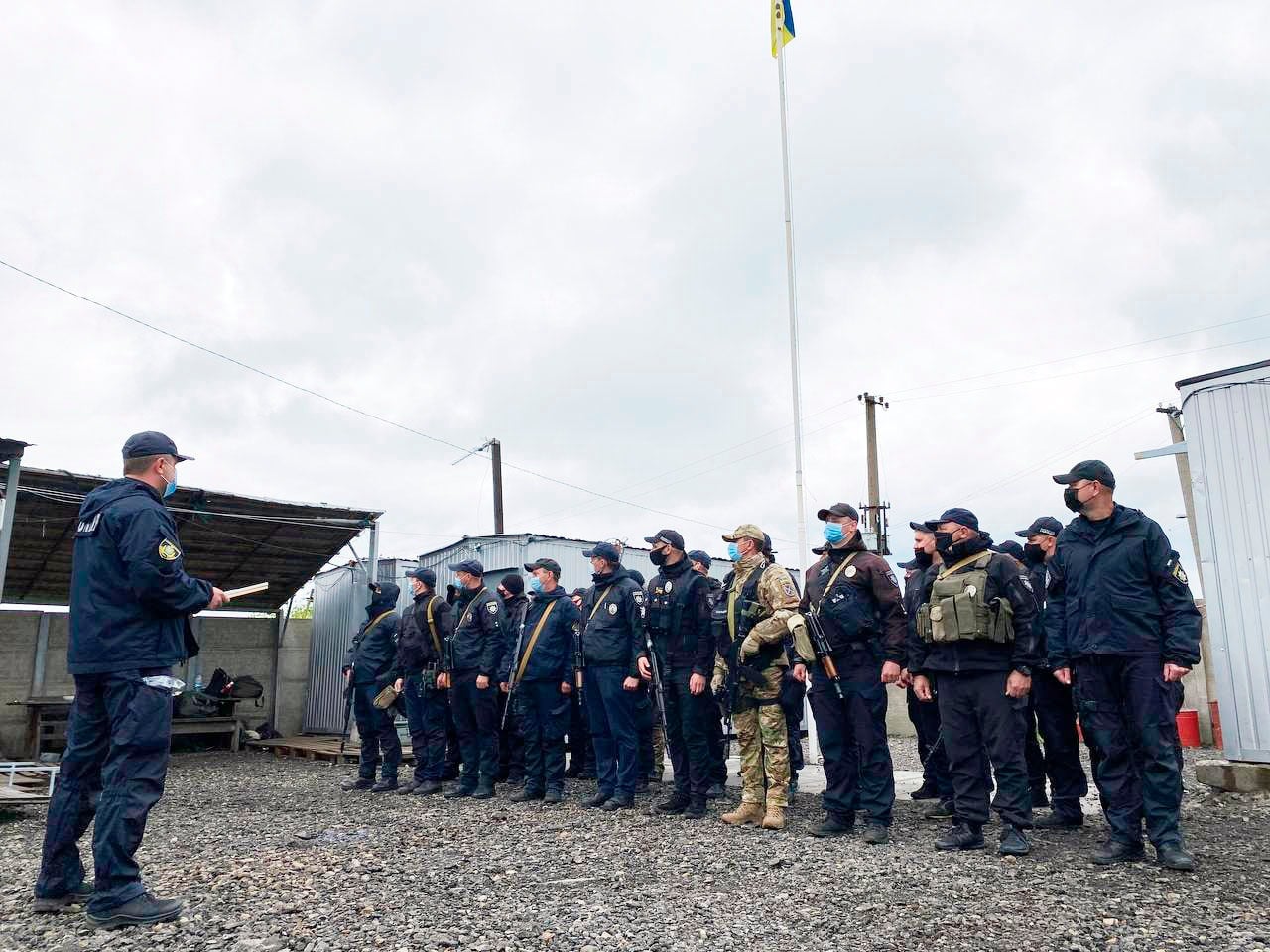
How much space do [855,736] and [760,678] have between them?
0.68 meters

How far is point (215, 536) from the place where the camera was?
12.7 meters

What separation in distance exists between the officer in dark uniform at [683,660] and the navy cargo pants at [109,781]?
10.9 feet

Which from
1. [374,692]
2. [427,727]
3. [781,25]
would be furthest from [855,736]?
[781,25]

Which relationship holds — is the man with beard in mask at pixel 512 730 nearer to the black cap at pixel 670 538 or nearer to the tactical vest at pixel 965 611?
the black cap at pixel 670 538

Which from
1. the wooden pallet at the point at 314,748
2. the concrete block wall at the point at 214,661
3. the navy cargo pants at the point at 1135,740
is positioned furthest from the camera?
the concrete block wall at the point at 214,661

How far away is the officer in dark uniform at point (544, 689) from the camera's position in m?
7.17

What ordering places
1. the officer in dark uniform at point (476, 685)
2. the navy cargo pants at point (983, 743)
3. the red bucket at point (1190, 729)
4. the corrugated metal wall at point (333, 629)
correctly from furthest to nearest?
the corrugated metal wall at point (333, 629) < the red bucket at point (1190, 729) < the officer in dark uniform at point (476, 685) < the navy cargo pants at point (983, 743)

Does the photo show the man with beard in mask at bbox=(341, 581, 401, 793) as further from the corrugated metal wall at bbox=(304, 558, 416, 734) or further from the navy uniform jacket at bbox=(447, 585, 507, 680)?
the corrugated metal wall at bbox=(304, 558, 416, 734)

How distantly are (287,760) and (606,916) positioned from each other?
9663 millimetres

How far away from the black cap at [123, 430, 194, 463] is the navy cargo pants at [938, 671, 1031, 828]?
4.19 meters

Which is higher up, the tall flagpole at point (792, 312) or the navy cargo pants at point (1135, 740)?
the tall flagpole at point (792, 312)

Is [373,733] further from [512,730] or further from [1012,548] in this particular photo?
[1012,548]

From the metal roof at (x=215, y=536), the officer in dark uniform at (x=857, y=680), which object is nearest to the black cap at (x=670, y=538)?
the officer in dark uniform at (x=857, y=680)

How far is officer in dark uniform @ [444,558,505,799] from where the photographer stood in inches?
293
